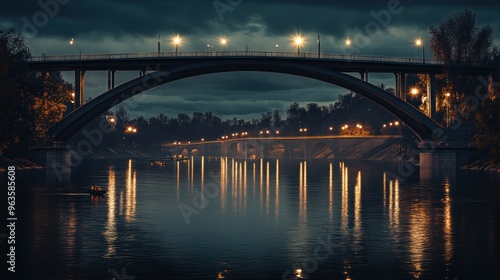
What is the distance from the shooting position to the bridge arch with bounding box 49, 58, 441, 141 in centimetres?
10988

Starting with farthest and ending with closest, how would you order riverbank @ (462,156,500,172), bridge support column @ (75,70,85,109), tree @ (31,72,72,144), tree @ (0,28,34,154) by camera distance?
bridge support column @ (75,70,85,109)
riverbank @ (462,156,500,172)
tree @ (31,72,72,144)
tree @ (0,28,34,154)

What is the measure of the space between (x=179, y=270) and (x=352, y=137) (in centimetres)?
17136

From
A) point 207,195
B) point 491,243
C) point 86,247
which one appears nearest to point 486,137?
point 207,195

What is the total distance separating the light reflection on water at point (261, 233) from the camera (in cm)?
3077


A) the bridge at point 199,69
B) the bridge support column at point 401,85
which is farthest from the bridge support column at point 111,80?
the bridge support column at point 401,85

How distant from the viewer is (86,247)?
35.4 meters

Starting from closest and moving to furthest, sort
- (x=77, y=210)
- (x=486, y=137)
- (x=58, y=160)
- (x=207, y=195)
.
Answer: (x=77, y=210), (x=207, y=195), (x=486, y=137), (x=58, y=160)

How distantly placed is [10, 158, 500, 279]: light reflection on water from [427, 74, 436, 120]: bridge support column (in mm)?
51661

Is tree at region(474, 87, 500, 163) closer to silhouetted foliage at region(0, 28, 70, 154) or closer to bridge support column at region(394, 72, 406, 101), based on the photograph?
bridge support column at region(394, 72, 406, 101)

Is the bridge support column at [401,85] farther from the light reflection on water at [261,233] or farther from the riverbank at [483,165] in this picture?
the light reflection on water at [261,233]

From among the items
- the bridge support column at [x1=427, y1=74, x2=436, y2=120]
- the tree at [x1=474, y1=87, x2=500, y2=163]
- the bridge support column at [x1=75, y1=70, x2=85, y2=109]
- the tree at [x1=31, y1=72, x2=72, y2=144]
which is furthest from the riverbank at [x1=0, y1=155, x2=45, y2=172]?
the tree at [x1=474, y1=87, x2=500, y2=163]

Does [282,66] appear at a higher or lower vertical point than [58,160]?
higher

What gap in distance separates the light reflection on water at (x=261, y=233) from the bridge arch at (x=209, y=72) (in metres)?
41.4

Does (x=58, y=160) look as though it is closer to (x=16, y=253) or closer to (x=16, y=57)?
(x=16, y=57)
